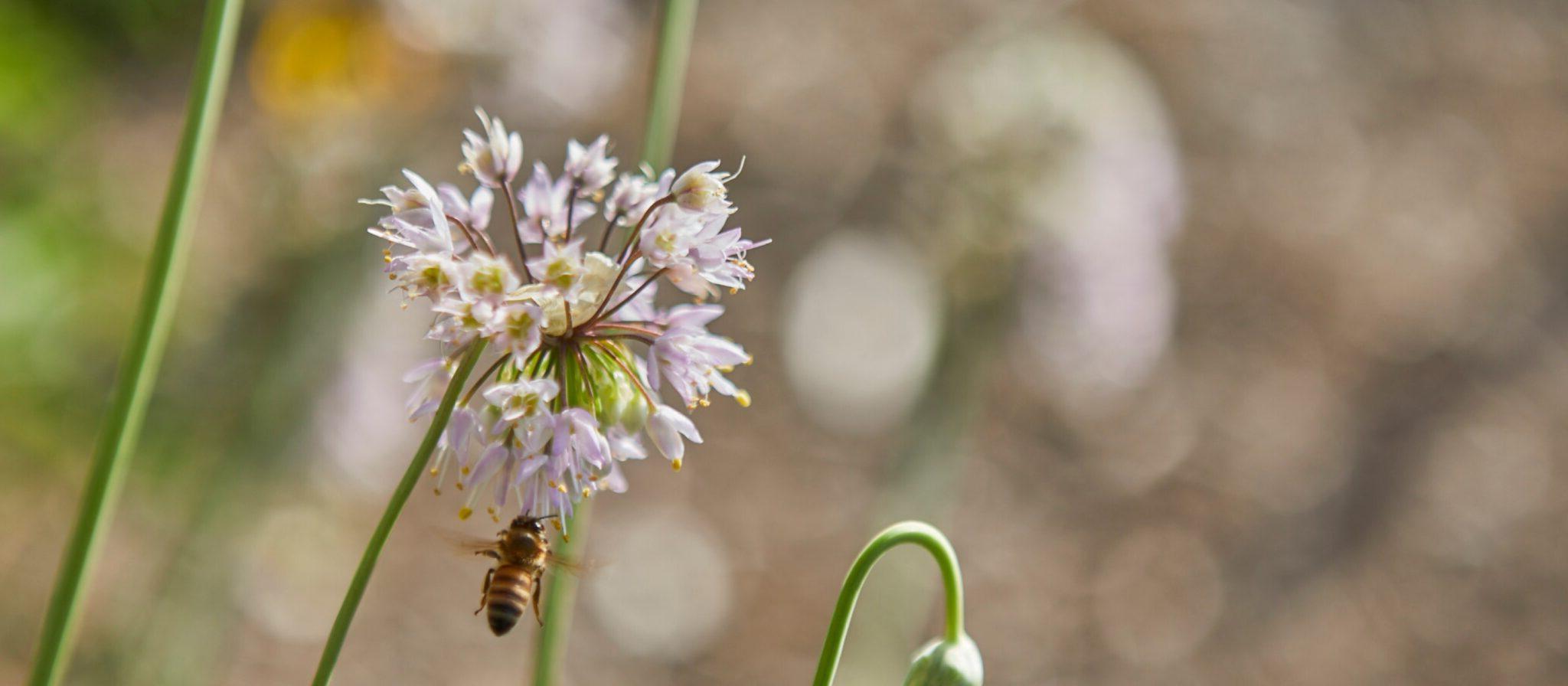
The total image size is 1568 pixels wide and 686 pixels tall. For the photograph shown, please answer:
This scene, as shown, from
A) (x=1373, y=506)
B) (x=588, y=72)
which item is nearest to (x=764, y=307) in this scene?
(x=588, y=72)

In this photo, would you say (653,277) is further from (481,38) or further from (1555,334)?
(1555,334)

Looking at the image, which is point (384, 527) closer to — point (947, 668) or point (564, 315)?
point (564, 315)

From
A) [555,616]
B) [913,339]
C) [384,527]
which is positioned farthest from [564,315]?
[913,339]

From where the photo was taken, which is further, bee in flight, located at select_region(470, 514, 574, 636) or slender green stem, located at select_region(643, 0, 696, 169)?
slender green stem, located at select_region(643, 0, 696, 169)

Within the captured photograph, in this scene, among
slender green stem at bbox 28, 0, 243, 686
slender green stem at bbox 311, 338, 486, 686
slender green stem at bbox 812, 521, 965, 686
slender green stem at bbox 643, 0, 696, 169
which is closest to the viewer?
slender green stem at bbox 311, 338, 486, 686

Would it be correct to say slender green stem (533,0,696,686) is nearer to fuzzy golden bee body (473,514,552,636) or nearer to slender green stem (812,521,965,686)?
fuzzy golden bee body (473,514,552,636)

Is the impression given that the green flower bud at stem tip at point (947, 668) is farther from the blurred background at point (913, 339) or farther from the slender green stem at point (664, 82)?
the blurred background at point (913, 339)

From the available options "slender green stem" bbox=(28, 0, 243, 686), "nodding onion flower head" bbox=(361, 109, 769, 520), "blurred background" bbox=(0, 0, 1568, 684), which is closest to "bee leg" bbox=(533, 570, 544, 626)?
"nodding onion flower head" bbox=(361, 109, 769, 520)

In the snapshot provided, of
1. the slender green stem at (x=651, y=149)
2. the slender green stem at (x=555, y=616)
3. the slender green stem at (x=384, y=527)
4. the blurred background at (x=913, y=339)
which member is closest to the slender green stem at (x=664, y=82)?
the slender green stem at (x=651, y=149)
